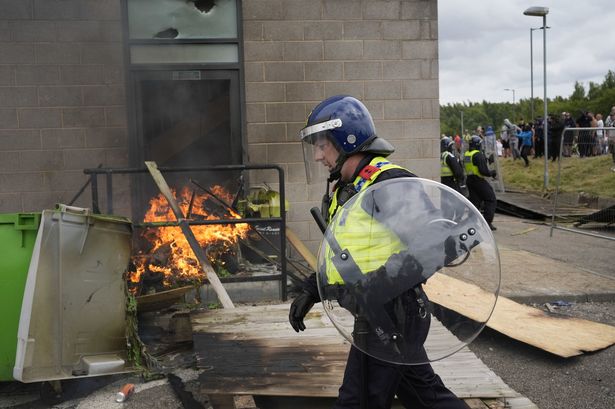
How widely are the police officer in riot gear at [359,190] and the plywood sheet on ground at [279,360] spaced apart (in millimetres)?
786

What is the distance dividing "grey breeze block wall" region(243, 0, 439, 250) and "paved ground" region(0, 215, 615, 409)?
1922 mm

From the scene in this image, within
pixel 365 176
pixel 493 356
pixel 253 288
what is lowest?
pixel 493 356

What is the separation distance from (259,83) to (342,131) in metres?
4.89

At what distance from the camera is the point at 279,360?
4016 millimetres

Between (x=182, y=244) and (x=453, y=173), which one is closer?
(x=182, y=244)

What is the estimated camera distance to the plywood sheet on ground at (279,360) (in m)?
3.58

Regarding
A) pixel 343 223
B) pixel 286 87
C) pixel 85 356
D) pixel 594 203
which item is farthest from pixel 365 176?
pixel 594 203

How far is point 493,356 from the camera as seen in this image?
A: 5008 millimetres

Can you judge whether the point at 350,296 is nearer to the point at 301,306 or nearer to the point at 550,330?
the point at 301,306

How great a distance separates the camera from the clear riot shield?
241 cm

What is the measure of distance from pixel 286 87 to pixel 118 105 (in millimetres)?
2004

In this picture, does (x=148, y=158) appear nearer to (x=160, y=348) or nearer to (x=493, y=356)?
(x=160, y=348)

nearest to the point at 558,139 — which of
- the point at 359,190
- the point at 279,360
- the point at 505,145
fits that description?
the point at 505,145

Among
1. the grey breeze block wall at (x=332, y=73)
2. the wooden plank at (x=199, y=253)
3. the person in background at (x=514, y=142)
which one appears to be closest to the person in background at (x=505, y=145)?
the person in background at (x=514, y=142)
